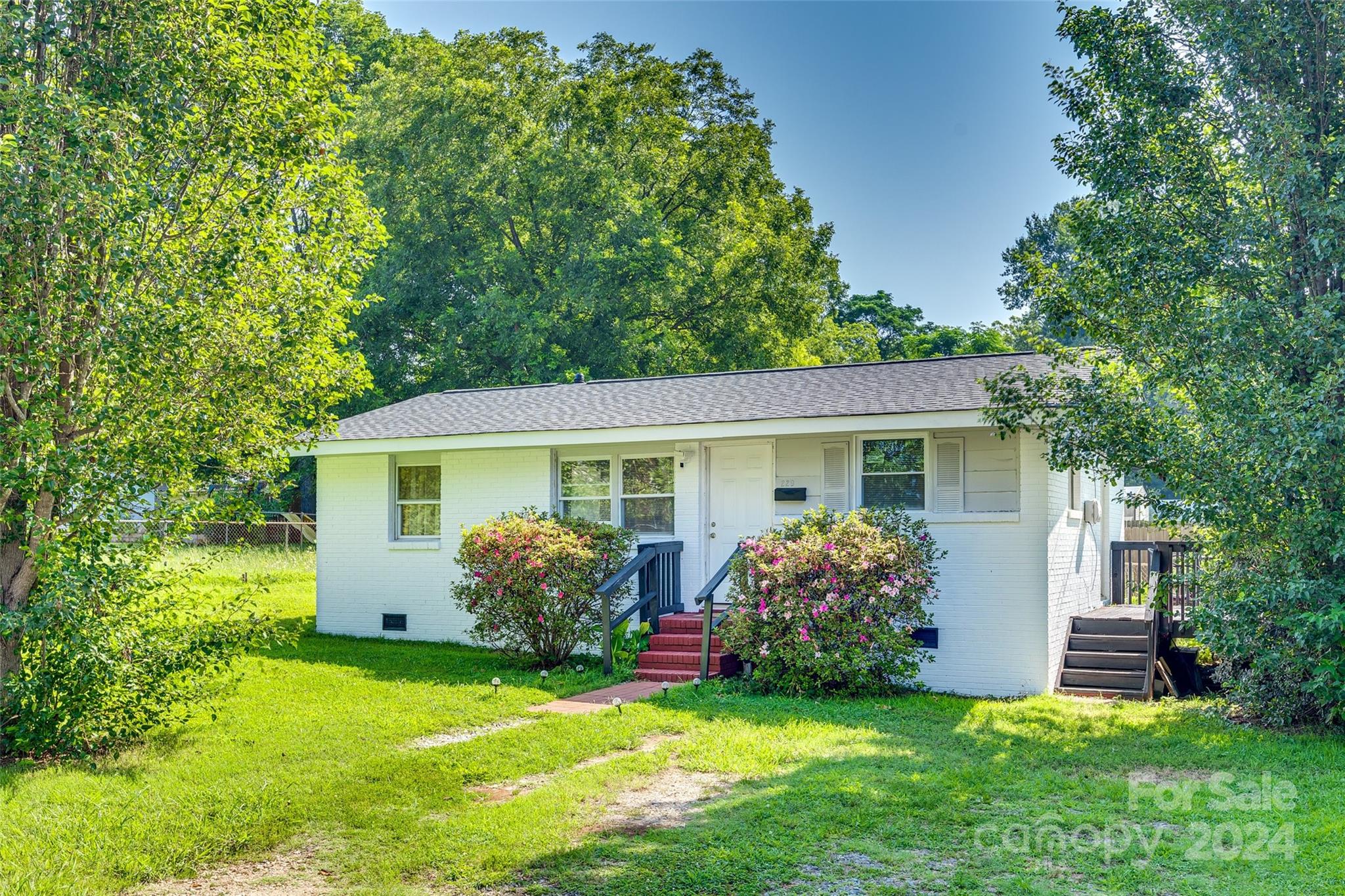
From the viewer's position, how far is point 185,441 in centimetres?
766

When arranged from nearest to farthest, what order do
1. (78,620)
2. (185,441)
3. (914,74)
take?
(78,620), (185,441), (914,74)

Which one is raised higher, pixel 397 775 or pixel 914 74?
pixel 914 74

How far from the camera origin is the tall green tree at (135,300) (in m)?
6.91

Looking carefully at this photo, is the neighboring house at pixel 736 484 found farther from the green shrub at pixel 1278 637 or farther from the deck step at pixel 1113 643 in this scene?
the green shrub at pixel 1278 637

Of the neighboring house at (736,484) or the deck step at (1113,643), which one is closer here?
the neighboring house at (736,484)

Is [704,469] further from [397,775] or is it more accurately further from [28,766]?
[28,766]

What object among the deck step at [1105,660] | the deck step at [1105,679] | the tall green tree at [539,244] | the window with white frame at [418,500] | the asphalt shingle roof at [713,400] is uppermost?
the tall green tree at [539,244]

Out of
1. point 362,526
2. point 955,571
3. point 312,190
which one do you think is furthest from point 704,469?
point 312,190

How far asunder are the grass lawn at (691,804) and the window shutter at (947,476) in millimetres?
2767

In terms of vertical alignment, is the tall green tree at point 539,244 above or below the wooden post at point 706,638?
above

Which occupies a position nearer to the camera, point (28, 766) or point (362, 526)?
point (28, 766)

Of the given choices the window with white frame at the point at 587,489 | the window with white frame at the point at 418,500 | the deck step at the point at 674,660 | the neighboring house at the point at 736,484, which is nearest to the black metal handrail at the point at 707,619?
the deck step at the point at 674,660

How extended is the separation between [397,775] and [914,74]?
727 inches

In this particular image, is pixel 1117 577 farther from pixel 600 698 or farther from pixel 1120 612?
pixel 600 698
